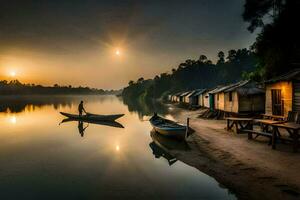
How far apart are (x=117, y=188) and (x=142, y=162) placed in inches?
178

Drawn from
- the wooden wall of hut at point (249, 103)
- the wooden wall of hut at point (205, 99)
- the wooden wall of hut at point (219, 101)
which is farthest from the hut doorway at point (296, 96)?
the wooden wall of hut at point (205, 99)

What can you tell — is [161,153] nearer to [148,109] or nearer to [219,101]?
[219,101]

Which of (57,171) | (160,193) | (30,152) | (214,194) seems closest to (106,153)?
(57,171)

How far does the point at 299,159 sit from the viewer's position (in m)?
11.6

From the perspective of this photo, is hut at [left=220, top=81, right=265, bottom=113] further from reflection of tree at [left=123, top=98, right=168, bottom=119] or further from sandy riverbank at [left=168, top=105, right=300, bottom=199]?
reflection of tree at [left=123, top=98, right=168, bottom=119]

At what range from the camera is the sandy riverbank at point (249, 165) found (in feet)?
29.4

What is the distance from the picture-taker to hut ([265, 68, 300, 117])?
62.6 feet

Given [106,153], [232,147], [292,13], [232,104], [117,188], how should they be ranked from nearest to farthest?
[117,188] < [232,147] < [106,153] < [292,13] < [232,104]

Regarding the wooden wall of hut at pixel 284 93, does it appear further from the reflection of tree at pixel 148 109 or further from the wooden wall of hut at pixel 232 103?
the reflection of tree at pixel 148 109

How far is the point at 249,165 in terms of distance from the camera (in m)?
11.5

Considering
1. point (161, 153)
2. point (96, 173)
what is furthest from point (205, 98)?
point (96, 173)

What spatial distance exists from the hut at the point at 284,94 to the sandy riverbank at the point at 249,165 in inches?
217

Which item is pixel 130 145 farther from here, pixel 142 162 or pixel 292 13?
pixel 292 13

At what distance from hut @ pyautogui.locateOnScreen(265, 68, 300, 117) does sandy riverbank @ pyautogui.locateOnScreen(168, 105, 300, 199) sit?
550cm
